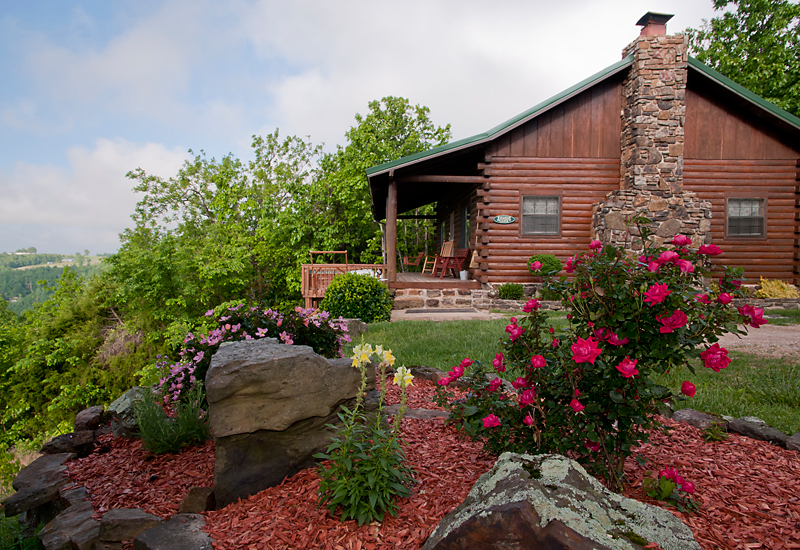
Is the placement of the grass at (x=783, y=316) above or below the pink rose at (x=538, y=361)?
below

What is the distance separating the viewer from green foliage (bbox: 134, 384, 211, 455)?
344cm

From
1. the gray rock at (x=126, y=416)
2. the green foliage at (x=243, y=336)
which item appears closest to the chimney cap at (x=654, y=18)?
the green foliage at (x=243, y=336)

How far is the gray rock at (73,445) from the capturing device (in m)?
3.90

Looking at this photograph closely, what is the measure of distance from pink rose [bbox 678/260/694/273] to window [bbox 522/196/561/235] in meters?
10.6

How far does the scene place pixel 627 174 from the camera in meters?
11.8

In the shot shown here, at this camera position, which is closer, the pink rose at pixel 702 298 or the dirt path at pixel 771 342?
the pink rose at pixel 702 298

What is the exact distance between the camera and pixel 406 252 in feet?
81.8

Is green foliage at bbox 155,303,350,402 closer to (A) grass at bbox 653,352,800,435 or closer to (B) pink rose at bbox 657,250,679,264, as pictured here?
(B) pink rose at bbox 657,250,679,264

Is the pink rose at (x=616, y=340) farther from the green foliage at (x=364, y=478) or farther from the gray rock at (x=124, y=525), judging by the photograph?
the gray rock at (x=124, y=525)

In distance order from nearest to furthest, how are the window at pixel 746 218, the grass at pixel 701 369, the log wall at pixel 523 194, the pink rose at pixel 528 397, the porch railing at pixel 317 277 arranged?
the pink rose at pixel 528 397, the grass at pixel 701 369, the log wall at pixel 523 194, the window at pixel 746 218, the porch railing at pixel 317 277

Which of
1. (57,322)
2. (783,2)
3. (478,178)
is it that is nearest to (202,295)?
(57,322)

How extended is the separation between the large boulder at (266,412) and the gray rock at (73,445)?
2200 millimetres

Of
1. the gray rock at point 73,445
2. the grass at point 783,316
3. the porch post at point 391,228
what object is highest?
the porch post at point 391,228

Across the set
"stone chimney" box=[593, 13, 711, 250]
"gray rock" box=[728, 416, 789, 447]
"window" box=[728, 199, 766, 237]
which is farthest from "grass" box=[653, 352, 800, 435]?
"window" box=[728, 199, 766, 237]
